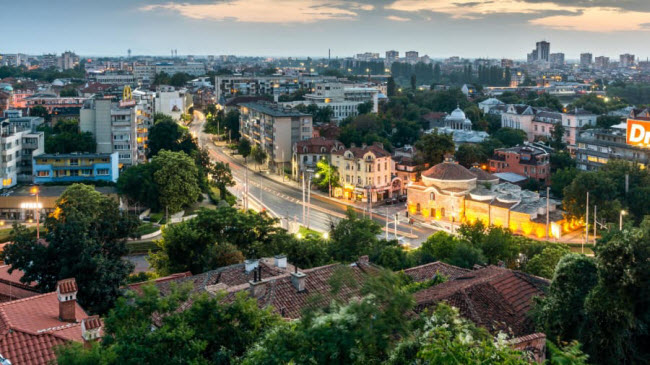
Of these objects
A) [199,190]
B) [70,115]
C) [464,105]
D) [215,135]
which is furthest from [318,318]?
[464,105]

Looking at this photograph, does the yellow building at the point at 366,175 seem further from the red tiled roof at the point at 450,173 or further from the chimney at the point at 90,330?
the chimney at the point at 90,330

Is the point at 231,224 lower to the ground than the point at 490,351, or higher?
lower

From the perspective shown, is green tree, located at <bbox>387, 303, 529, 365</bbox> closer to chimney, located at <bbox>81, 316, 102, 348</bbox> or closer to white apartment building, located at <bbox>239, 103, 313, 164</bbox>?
chimney, located at <bbox>81, 316, 102, 348</bbox>

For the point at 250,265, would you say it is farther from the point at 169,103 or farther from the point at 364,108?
the point at 169,103

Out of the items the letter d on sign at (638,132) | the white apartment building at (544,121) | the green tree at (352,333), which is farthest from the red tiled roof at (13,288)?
the white apartment building at (544,121)

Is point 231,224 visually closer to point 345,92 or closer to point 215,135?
point 215,135
